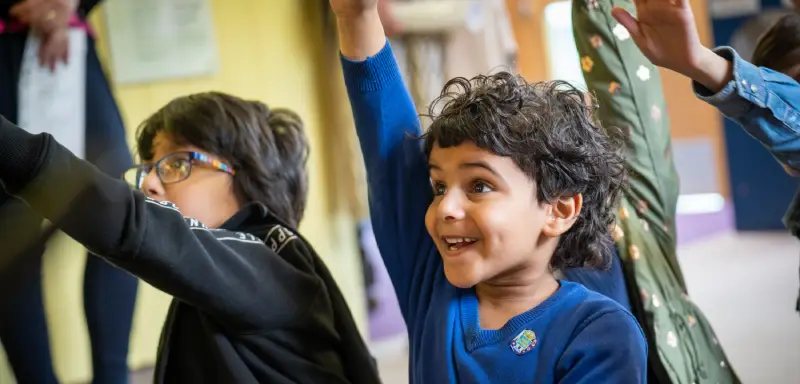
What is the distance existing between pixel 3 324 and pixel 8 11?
57cm

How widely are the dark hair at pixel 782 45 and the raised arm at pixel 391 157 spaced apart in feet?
1.83

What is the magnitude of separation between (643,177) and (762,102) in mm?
256

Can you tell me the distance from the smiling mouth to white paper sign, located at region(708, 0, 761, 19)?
4331mm

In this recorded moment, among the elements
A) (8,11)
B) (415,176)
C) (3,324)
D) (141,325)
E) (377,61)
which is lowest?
(141,325)

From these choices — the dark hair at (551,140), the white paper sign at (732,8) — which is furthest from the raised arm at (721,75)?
the white paper sign at (732,8)

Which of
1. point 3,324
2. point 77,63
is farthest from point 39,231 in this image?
point 77,63

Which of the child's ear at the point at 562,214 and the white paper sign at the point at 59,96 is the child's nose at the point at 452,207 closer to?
the child's ear at the point at 562,214

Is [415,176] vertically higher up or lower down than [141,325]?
higher up

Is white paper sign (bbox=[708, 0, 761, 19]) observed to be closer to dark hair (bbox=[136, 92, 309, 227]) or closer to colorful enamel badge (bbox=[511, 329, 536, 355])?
dark hair (bbox=[136, 92, 309, 227])

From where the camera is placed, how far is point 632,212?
1180 mm

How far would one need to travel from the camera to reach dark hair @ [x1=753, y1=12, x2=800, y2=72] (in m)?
1.19

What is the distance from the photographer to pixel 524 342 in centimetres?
89

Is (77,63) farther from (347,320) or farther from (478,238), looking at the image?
(478,238)

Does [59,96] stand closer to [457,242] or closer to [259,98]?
[457,242]
